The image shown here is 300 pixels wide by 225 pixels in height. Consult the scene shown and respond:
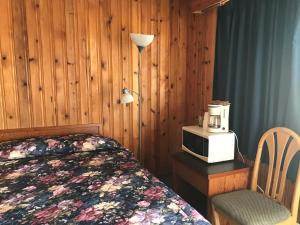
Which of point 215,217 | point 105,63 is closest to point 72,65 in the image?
point 105,63

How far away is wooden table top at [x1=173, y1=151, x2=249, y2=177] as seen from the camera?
2037mm

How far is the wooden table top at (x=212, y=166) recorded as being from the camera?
6.68 ft

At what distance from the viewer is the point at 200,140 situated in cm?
226

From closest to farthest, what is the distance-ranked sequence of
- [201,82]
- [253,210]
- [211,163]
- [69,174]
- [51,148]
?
[253,210], [69,174], [211,163], [51,148], [201,82]

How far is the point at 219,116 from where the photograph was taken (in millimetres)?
2248

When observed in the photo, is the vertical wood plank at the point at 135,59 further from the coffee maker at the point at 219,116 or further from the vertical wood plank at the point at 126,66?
the coffee maker at the point at 219,116

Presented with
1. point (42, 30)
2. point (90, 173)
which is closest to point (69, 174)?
point (90, 173)

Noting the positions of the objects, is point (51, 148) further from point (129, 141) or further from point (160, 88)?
point (160, 88)

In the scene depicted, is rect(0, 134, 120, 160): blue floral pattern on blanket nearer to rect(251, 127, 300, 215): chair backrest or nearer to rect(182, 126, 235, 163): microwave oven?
rect(182, 126, 235, 163): microwave oven

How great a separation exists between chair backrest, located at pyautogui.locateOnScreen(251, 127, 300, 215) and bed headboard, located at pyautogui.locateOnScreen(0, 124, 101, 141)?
5.57ft

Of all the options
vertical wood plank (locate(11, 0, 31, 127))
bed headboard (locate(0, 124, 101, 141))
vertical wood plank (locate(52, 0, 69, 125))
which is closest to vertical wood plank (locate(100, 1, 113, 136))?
bed headboard (locate(0, 124, 101, 141))

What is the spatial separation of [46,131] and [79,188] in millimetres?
1205

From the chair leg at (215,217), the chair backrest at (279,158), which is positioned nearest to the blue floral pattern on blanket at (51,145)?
the chair leg at (215,217)

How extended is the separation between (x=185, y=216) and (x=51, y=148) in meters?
1.48
